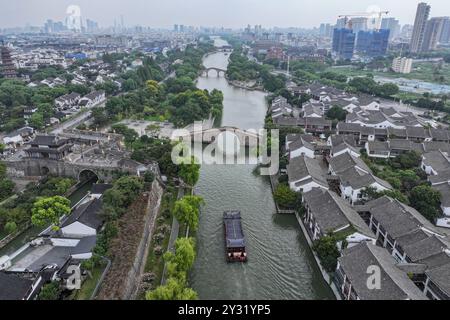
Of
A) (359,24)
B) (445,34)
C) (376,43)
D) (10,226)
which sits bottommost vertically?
(10,226)

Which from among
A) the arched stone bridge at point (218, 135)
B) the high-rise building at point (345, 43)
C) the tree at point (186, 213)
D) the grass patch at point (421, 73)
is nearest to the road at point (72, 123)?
the arched stone bridge at point (218, 135)

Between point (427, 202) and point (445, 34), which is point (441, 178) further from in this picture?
point (445, 34)

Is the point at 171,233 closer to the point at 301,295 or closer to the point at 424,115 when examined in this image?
the point at 301,295

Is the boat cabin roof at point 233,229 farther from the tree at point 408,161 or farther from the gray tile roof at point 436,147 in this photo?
the gray tile roof at point 436,147

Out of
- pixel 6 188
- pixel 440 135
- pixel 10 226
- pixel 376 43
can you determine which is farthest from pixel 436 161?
pixel 376 43

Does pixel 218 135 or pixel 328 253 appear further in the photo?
pixel 218 135

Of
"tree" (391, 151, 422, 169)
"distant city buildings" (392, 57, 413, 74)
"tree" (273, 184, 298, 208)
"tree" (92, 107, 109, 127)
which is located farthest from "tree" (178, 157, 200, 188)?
"distant city buildings" (392, 57, 413, 74)

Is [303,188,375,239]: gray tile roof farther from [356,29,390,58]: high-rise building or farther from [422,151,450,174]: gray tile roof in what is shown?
[356,29,390,58]: high-rise building

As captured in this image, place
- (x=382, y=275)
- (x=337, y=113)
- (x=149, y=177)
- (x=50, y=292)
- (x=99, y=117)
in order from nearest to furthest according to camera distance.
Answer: (x=382, y=275)
(x=50, y=292)
(x=149, y=177)
(x=99, y=117)
(x=337, y=113)
